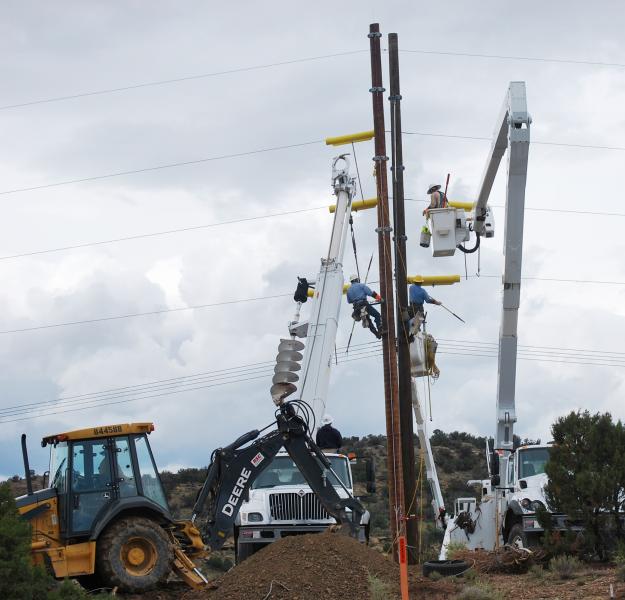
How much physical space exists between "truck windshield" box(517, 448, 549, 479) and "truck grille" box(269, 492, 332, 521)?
4028 millimetres

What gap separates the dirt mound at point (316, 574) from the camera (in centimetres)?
1531

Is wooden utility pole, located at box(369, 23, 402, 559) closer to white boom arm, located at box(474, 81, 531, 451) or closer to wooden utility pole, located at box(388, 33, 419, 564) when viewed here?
wooden utility pole, located at box(388, 33, 419, 564)

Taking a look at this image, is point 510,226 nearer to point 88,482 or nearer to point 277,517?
point 277,517

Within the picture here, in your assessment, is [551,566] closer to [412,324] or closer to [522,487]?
[522,487]

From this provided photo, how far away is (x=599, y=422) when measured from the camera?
19344 millimetres

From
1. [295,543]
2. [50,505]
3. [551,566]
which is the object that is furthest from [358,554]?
[50,505]

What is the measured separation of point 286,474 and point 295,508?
104 centimetres

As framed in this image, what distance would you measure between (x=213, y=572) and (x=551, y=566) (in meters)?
11.8

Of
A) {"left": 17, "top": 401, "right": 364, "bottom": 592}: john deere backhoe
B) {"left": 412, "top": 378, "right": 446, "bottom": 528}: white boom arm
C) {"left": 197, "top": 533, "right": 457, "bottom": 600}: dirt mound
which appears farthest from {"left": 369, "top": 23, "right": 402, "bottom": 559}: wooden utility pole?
{"left": 412, "top": 378, "right": 446, "bottom": 528}: white boom arm

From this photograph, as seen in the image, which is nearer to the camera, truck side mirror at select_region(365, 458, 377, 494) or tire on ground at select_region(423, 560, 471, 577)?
tire on ground at select_region(423, 560, 471, 577)

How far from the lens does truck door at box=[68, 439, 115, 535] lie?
1714 cm

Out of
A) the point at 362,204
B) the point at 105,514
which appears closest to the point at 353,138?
the point at 362,204

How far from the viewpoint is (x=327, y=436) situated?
69.7ft

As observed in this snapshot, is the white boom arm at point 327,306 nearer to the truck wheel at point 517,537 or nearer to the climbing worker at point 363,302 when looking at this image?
the climbing worker at point 363,302
